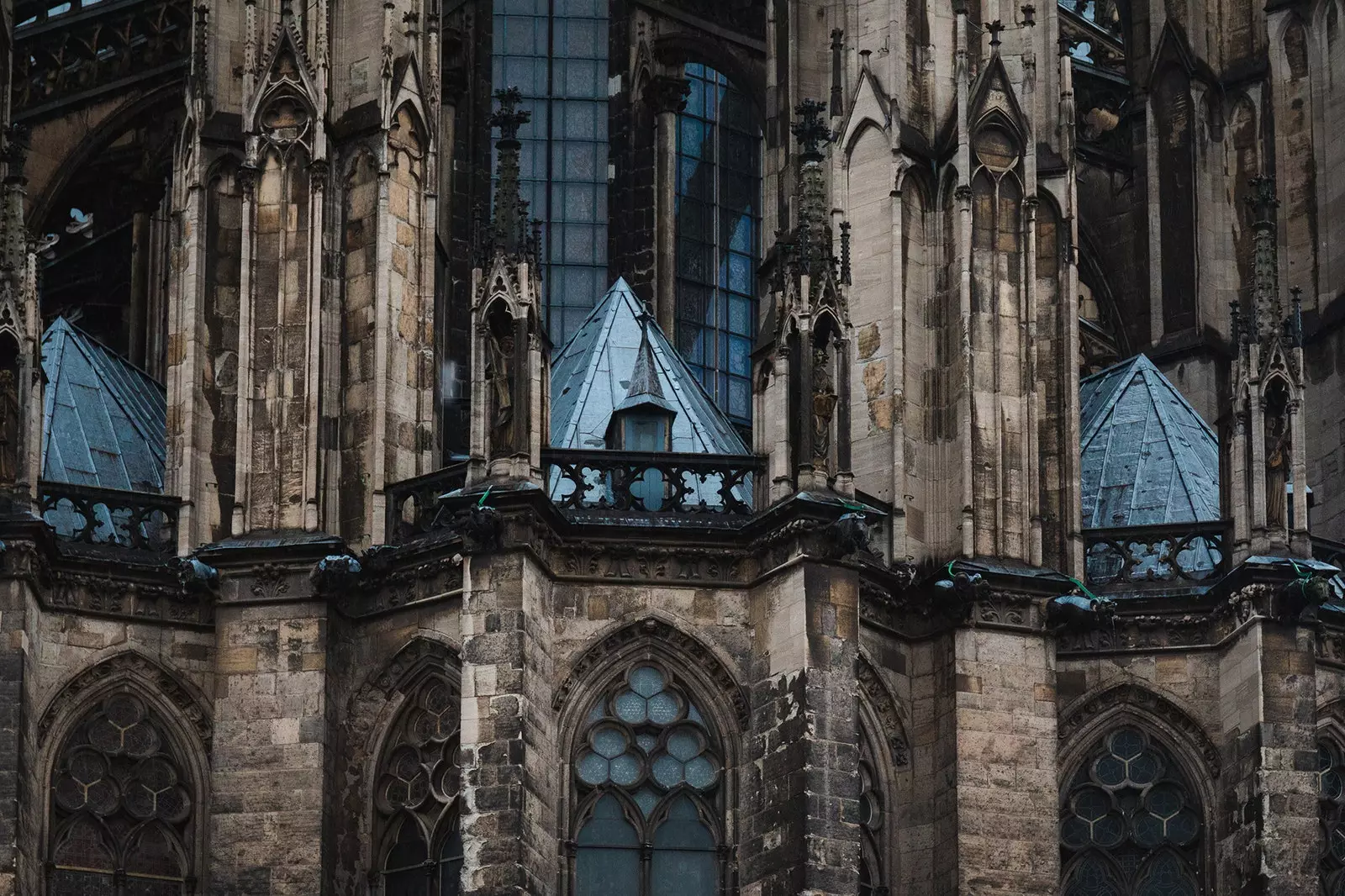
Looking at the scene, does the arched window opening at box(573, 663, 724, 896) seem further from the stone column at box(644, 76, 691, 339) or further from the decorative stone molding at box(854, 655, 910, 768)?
the stone column at box(644, 76, 691, 339)

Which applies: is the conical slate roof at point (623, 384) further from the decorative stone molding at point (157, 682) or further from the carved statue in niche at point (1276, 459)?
the carved statue in niche at point (1276, 459)

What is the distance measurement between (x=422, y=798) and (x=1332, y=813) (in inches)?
387

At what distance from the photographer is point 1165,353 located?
5569cm

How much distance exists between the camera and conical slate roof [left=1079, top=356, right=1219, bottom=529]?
51.5 metres

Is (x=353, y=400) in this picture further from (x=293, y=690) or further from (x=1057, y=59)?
(x=1057, y=59)

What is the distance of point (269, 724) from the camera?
157 feet

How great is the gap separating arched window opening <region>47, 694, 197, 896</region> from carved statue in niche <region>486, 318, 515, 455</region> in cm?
477

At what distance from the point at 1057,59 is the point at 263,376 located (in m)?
9.77

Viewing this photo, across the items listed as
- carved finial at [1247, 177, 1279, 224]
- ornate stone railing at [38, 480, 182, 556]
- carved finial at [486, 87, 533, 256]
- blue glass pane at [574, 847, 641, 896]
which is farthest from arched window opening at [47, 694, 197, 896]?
carved finial at [1247, 177, 1279, 224]

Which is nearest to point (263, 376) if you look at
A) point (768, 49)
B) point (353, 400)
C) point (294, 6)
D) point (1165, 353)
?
point (353, 400)

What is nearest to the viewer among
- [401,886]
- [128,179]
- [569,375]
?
[401,886]

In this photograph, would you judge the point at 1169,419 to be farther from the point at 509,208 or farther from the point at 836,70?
the point at 509,208

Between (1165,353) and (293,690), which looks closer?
(293,690)

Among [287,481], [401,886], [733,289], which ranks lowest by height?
[401,886]
